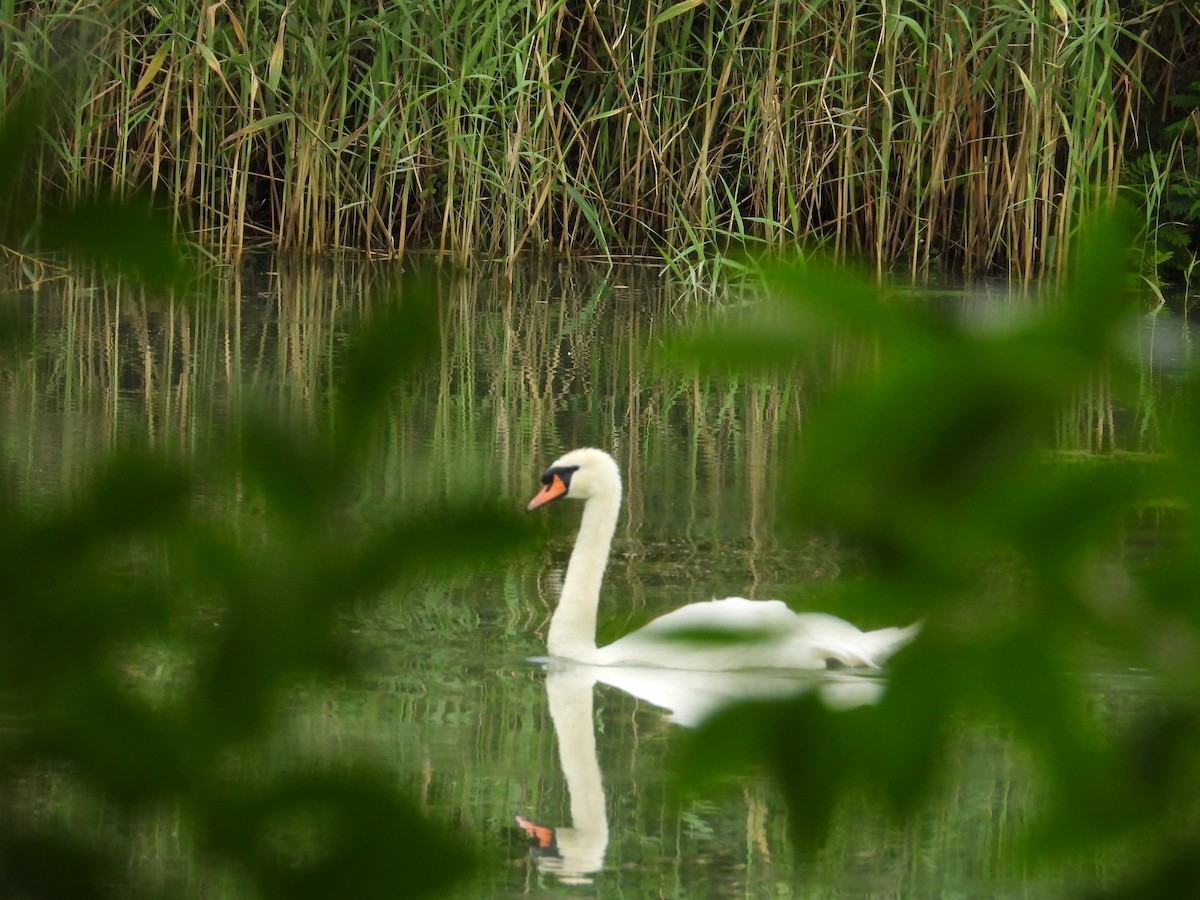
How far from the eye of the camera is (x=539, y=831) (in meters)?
2.53

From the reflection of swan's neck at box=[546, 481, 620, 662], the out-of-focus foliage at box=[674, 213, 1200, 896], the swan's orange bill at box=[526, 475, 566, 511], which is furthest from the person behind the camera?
the swan's orange bill at box=[526, 475, 566, 511]

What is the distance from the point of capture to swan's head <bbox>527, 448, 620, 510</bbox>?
13.6 ft

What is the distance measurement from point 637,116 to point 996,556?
8.45 metres

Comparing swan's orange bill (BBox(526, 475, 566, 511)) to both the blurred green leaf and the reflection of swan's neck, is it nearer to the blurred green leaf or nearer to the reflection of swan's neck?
the reflection of swan's neck

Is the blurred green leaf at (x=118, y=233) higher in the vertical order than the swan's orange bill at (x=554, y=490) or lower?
higher

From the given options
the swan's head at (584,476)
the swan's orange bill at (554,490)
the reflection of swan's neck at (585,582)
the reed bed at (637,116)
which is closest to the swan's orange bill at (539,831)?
the reflection of swan's neck at (585,582)

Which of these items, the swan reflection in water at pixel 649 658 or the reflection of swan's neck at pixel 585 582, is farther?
the reflection of swan's neck at pixel 585 582

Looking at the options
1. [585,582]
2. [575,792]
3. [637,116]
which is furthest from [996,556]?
[637,116]

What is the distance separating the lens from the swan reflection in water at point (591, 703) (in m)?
0.46

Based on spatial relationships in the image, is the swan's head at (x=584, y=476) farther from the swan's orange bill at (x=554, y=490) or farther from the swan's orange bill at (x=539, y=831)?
the swan's orange bill at (x=539, y=831)

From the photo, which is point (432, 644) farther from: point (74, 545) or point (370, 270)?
point (370, 270)

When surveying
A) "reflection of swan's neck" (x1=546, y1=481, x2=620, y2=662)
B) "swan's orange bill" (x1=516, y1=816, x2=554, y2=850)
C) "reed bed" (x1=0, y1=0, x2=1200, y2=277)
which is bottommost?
"swan's orange bill" (x1=516, y1=816, x2=554, y2=850)

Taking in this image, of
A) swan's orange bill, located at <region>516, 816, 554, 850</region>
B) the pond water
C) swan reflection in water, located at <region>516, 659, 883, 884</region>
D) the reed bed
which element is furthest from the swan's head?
the reed bed

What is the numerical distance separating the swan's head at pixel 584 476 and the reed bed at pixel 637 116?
3963 mm
